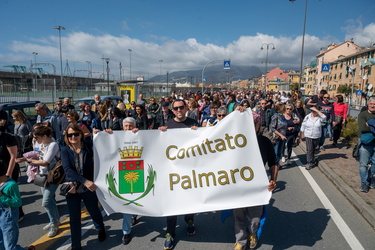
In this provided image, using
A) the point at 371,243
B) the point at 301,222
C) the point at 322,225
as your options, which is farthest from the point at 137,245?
the point at 371,243

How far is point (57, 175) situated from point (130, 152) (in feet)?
3.33

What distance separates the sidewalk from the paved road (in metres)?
0.13

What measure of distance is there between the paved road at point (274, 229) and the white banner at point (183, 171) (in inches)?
24.3

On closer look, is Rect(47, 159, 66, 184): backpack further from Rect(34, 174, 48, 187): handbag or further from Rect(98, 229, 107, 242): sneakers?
Rect(98, 229, 107, 242): sneakers

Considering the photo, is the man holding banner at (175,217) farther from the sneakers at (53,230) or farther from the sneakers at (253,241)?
the sneakers at (53,230)

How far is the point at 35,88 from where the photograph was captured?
72.7 feet

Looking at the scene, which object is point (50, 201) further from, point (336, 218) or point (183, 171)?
point (336, 218)

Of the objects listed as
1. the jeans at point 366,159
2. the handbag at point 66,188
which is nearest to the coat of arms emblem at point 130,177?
the handbag at point 66,188

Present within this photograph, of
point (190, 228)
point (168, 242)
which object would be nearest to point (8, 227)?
point (168, 242)

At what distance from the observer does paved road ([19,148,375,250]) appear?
3316 mm

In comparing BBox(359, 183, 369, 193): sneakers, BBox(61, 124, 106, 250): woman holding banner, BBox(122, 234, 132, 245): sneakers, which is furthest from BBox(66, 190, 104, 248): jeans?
BBox(359, 183, 369, 193): sneakers

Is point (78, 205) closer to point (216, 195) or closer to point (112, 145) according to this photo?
point (112, 145)

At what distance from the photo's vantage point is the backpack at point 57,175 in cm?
321

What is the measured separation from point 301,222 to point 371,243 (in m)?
0.89
